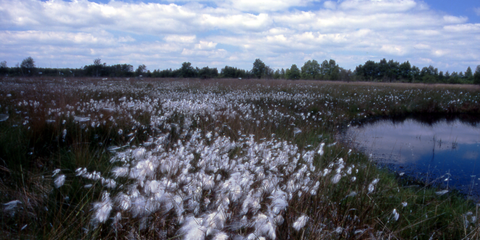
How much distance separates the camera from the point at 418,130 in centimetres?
960

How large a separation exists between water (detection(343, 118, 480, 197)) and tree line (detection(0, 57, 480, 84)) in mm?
15911

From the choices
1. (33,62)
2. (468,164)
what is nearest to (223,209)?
(468,164)

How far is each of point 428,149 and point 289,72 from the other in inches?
3141

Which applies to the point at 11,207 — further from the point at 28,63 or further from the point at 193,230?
the point at 28,63

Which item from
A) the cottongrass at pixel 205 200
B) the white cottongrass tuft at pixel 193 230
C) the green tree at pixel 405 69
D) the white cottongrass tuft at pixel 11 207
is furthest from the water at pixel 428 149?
the green tree at pixel 405 69

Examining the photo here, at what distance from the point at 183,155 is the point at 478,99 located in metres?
19.0

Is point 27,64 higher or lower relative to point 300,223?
higher

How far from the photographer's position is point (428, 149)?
7.04 m

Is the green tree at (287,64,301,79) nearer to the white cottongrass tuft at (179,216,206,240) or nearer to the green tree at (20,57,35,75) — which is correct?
the green tree at (20,57,35,75)

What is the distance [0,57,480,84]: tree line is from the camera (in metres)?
20.6

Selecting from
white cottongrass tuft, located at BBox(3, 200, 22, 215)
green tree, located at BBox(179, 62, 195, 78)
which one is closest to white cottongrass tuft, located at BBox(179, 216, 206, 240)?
white cottongrass tuft, located at BBox(3, 200, 22, 215)

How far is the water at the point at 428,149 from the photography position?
5.21m

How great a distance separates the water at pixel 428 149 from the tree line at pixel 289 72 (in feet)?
52.2

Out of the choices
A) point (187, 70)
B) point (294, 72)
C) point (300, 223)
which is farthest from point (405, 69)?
point (300, 223)
